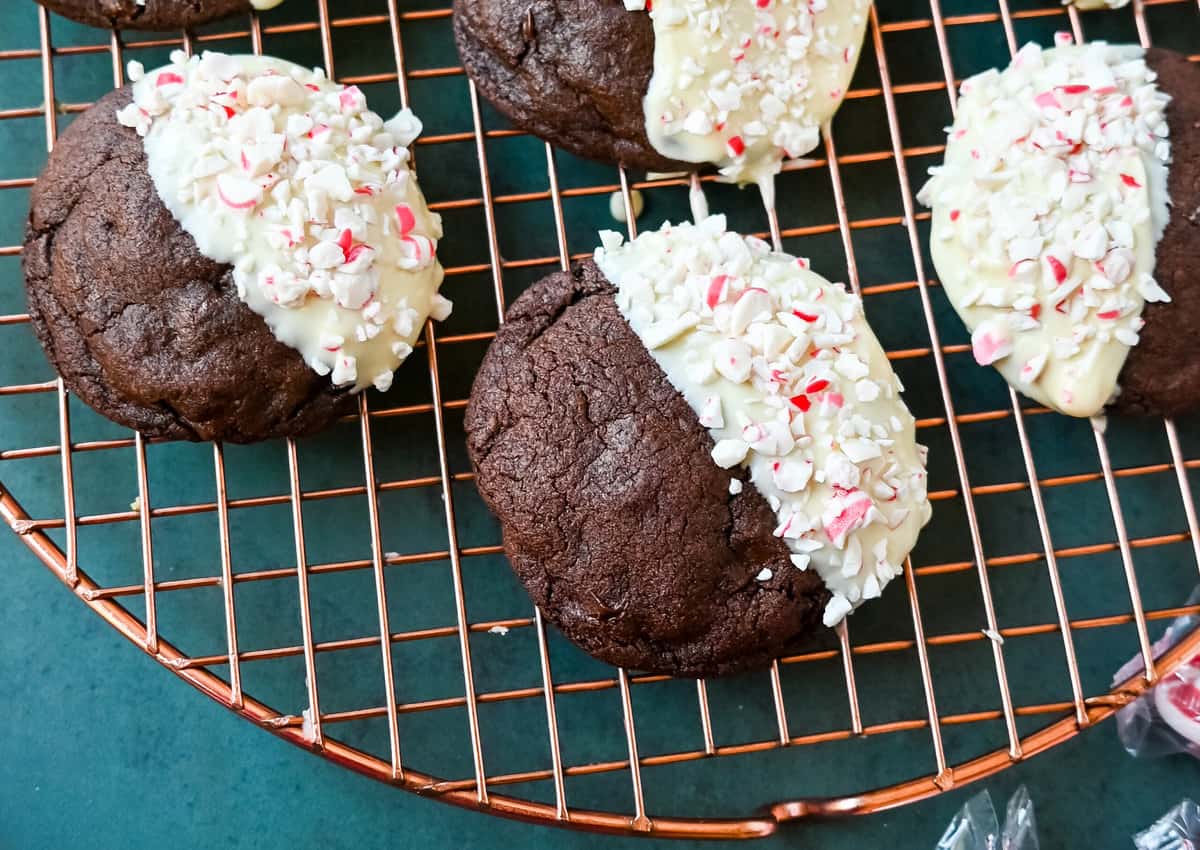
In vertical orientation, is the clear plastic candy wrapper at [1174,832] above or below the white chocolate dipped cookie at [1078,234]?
below

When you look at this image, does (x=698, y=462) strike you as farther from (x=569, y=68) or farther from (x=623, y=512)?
(x=569, y=68)

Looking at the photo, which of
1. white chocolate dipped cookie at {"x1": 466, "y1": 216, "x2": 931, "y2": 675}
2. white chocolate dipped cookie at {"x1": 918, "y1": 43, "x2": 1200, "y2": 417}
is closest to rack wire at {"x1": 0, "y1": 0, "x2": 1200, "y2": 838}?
white chocolate dipped cookie at {"x1": 918, "y1": 43, "x2": 1200, "y2": 417}

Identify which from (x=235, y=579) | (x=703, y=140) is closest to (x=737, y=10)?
(x=703, y=140)

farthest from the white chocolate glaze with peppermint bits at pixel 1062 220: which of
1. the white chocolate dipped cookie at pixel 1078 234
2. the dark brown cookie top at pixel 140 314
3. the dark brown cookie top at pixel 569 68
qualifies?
the dark brown cookie top at pixel 140 314

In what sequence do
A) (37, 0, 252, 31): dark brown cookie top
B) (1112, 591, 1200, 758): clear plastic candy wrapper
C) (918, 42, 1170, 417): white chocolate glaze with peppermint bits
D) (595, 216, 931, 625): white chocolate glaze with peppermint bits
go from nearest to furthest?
1. (595, 216, 931, 625): white chocolate glaze with peppermint bits
2. (918, 42, 1170, 417): white chocolate glaze with peppermint bits
3. (37, 0, 252, 31): dark brown cookie top
4. (1112, 591, 1200, 758): clear plastic candy wrapper

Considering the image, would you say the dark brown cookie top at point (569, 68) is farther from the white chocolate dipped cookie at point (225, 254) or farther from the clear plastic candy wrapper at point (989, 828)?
the clear plastic candy wrapper at point (989, 828)

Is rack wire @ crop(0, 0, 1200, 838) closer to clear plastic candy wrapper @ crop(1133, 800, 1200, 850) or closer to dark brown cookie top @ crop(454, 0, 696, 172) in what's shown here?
dark brown cookie top @ crop(454, 0, 696, 172)
